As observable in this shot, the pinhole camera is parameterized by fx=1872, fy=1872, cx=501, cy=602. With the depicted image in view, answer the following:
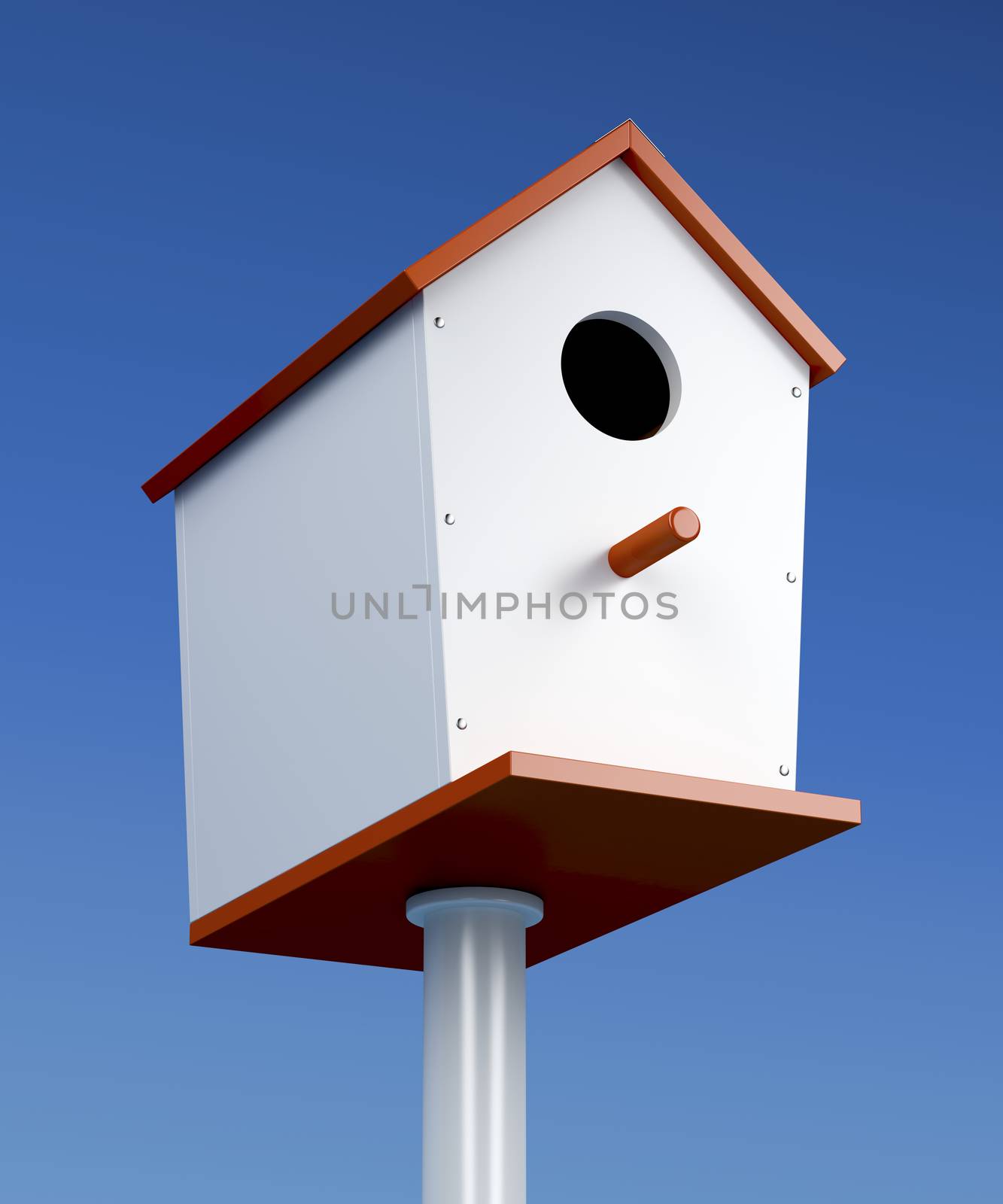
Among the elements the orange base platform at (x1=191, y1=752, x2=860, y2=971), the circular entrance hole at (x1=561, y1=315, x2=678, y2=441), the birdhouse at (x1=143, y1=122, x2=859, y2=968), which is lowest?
the orange base platform at (x1=191, y1=752, x2=860, y2=971)

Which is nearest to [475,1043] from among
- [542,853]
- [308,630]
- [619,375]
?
[542,853]

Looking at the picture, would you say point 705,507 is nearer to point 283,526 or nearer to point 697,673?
point 697,673

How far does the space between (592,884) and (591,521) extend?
684mm

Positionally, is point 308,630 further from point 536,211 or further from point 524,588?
point 536,211

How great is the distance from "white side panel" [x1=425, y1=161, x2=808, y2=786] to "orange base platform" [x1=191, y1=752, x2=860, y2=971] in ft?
0.34

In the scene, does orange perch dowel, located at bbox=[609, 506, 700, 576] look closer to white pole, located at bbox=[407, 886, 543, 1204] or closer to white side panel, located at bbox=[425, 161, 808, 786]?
white side panel, located at bbox=[425, 161, 808, 786]

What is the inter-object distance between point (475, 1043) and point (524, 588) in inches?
33.5

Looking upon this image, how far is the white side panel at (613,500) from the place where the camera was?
2859mm

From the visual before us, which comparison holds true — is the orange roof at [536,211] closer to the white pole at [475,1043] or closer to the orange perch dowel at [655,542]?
the orange perch dowel at [655,542]

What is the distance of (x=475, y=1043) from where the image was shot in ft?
10.6

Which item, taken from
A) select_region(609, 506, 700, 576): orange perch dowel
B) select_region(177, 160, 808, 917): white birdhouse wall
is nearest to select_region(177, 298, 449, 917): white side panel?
select_region(177, 160, 808, 917): white birdhouse wall

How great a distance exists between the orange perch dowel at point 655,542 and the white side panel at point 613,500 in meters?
0.04

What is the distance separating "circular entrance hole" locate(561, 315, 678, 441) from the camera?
320cm

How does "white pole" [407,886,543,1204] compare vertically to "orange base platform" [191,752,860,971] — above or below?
below
